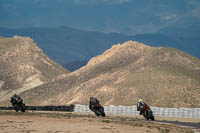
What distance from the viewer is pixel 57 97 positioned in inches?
5002

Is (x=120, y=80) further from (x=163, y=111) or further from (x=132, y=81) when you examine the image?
(x=163, y=111)

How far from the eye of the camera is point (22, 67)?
173 meters

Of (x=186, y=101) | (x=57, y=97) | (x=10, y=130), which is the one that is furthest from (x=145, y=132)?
(x=57, y=97)

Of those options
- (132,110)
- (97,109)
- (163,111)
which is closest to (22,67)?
(132,110)

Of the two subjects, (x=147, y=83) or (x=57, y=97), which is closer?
(x=147, y=83)

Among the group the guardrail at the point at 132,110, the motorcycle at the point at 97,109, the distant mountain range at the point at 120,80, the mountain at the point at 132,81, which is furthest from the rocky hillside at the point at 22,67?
the motorcycle at the point at 97,109

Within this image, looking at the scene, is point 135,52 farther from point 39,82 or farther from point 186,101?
point 186,101

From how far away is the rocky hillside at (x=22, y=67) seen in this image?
160m

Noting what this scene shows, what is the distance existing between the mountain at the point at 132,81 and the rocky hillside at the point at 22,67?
56.4 ft

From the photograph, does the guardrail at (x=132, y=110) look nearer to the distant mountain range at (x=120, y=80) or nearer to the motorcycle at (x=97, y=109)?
the motorcycle at (x=97, y=109)

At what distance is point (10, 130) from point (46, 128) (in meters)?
2.42

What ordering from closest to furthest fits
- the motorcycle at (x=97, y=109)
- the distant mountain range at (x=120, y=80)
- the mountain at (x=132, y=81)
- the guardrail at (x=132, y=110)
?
1. the motorcycle at (x=97, y=109)
2. the guardrail at (x=132, y=110)
3. the mountain at (x=132, y=81)
4. the distant mountain range at (x=120, y=80)

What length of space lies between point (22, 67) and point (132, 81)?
68.8 meters

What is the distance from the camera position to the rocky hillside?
160m
